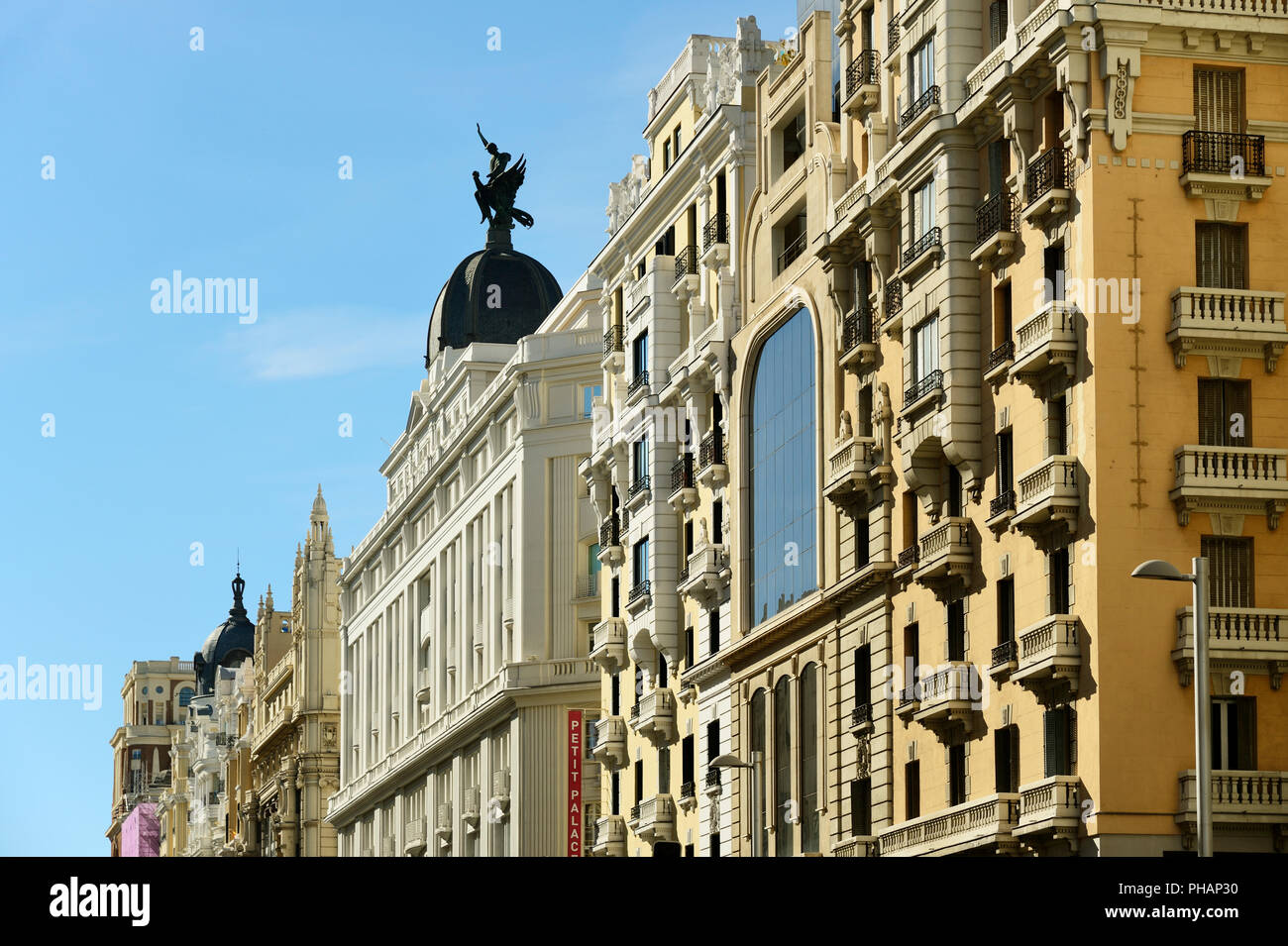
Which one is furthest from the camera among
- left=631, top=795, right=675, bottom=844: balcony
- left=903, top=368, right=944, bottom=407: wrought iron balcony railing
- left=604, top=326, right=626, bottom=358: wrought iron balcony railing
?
left=604, top=326, right=626, bottom=358: wrought iron balcony railing

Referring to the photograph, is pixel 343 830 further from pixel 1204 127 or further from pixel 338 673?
pixel 1204 127

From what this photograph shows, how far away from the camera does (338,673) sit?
147m

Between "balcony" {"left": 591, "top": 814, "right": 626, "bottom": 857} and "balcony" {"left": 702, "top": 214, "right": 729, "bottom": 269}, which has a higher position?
"balcony" {"left": 702, "top": 214, "right": 729, "bottom": 269}

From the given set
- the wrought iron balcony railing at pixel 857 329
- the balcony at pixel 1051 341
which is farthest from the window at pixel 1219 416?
the wrought iron balcony railing at pixel 857 329

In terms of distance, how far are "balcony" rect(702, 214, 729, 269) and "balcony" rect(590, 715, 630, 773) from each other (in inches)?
A: 657

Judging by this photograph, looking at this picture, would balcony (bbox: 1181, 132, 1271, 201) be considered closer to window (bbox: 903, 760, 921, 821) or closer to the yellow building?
the yellow building

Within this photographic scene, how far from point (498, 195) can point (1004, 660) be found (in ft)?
236

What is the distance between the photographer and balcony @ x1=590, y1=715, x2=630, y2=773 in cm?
8269

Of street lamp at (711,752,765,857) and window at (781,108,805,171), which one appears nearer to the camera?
street lamp at (711,752,765,857)

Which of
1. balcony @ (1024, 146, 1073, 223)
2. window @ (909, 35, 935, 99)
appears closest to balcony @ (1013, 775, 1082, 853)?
balcony @ (1024, 146, 1073, 223)

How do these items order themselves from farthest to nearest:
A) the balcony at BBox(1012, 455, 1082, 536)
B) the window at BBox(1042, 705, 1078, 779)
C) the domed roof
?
the domed roof < the balcony at BBox(1012, 455, 1082, 536) < the window at BBox(1042, 705, 1078, 779)

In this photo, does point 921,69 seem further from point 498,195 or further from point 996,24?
point 498,195

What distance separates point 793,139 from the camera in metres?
71.0

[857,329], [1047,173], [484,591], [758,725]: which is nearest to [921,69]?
[857,329]
